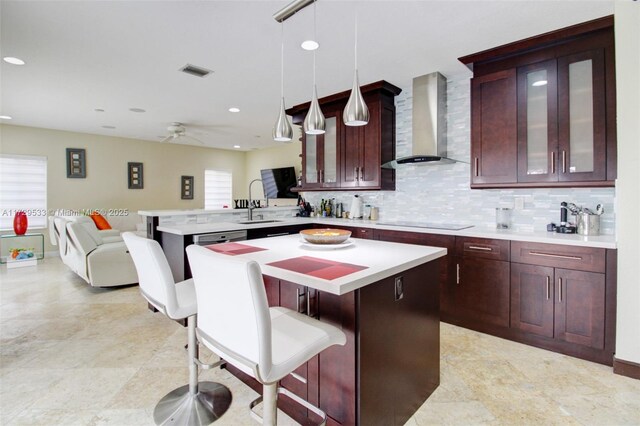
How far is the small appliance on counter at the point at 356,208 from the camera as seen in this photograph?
14.2 ft

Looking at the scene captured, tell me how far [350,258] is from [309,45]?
200 cm

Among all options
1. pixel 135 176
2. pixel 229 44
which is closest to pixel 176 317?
pixel 229 44

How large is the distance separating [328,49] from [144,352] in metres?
3.00

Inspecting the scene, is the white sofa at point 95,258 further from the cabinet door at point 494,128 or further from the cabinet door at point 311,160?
the cabinet door at point 494,128

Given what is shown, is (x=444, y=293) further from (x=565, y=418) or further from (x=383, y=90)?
(x=383, y=90)

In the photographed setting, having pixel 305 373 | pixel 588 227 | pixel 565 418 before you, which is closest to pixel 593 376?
pixel 565 418

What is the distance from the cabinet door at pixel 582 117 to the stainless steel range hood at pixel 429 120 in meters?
1.03

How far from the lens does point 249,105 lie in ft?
15.3

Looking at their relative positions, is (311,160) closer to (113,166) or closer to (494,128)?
(494,128)

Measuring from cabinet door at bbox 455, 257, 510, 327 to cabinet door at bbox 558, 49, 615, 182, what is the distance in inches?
37.8

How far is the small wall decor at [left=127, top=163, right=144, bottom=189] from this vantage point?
7.27 meters

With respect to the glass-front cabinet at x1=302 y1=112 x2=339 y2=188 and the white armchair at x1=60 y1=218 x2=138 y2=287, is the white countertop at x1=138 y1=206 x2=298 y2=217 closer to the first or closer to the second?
the glass-front cabinet at x1=302 y1=112 x2=339 y2=188

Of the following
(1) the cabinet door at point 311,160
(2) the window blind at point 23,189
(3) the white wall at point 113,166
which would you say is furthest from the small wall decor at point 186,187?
(1) the cabinet door at point 311,160

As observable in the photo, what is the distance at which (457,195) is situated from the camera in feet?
11.7
